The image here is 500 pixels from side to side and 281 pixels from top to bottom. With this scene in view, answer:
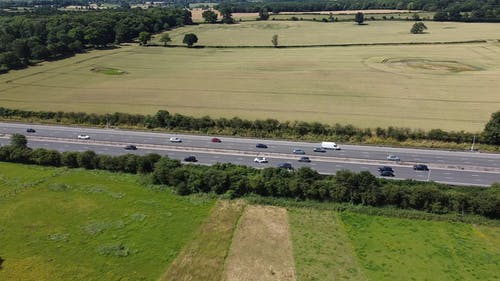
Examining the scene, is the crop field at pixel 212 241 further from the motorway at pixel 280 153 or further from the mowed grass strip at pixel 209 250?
the motorway at pixel 280 153

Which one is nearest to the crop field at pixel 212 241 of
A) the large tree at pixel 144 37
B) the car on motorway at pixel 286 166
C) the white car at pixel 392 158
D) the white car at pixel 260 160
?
the car on motorway at pixel 286 166

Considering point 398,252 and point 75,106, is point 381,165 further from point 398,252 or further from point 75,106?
point 75,106

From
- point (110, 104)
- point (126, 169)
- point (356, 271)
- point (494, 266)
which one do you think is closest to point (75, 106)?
point (110, 104)

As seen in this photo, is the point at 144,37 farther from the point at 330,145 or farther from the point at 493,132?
the point at 493,132

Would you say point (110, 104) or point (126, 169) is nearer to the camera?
point (126, 169)

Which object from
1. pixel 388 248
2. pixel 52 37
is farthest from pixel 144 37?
pixel 388 248
